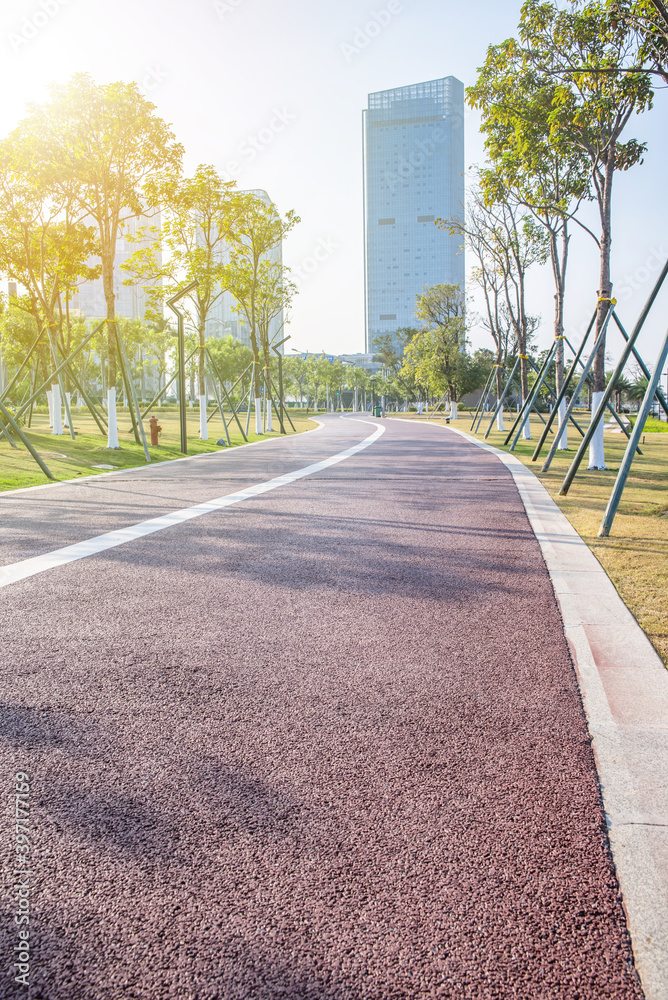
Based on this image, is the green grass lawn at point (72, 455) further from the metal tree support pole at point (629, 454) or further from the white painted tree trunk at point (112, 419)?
the metal tree support pole at point (629, 454)

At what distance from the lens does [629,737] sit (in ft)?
8.79

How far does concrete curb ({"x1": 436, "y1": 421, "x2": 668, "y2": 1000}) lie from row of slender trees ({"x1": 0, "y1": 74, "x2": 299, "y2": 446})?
1569cm

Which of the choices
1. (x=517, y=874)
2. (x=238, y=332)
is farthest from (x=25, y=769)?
(x=238, y=332)

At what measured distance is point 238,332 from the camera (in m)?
178

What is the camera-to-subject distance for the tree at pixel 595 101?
35.1ft

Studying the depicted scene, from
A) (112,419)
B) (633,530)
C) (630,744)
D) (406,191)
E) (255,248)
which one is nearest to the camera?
(630,744)

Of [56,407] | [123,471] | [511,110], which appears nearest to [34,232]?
[56,407]

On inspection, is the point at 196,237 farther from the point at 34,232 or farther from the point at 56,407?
the point at 56,407

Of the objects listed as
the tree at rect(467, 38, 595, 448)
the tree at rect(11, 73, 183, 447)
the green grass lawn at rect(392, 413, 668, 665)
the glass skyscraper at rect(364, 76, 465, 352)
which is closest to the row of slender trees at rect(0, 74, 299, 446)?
the tree at rect(11, 73, 183, 447)

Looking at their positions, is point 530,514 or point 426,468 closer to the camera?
point 530,514

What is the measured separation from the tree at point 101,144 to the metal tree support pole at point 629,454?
1387 centimetres

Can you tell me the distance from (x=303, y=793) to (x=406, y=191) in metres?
210

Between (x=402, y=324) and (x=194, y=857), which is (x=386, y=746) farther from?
(x=402, y=324)

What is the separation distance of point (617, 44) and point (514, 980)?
13317mm
